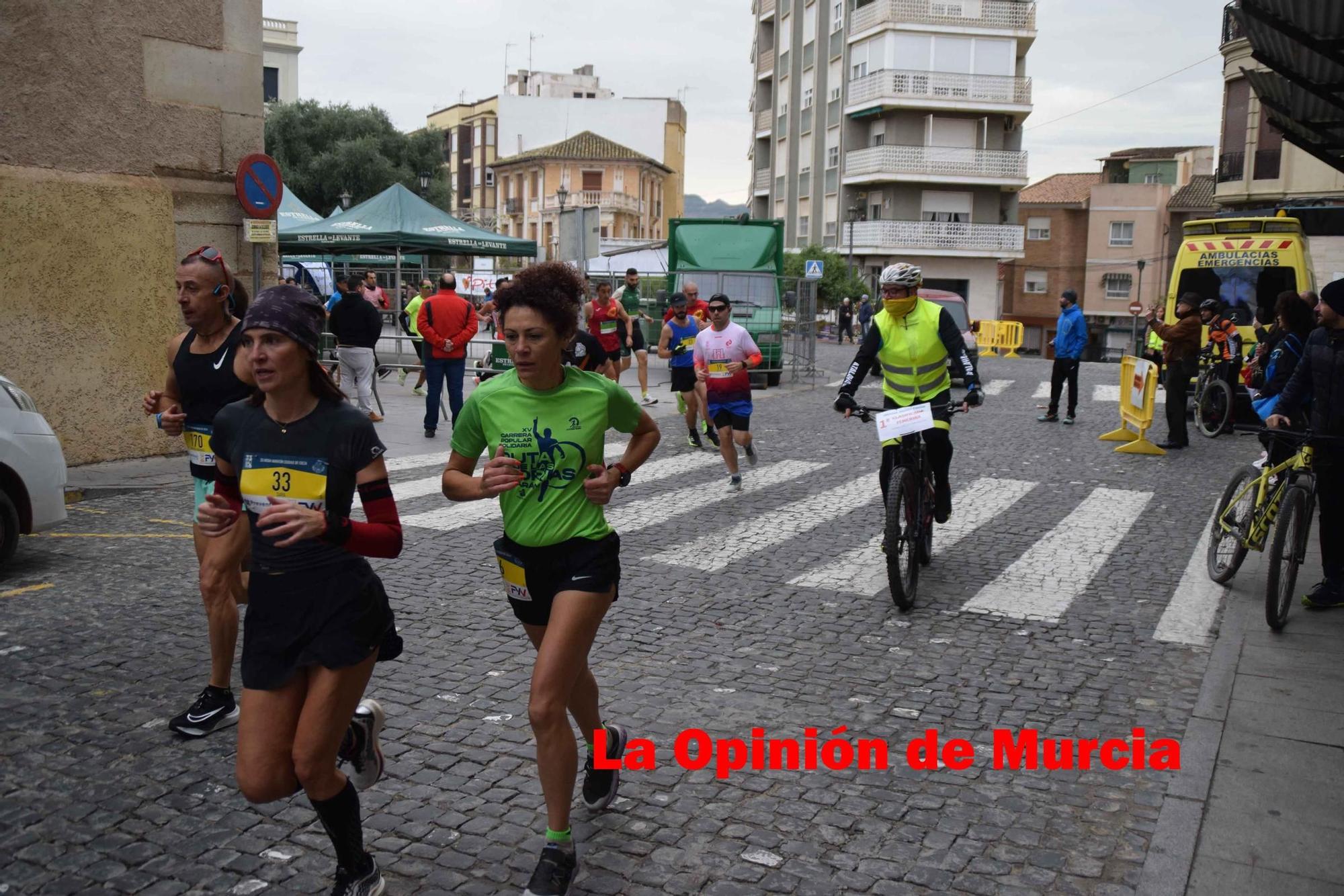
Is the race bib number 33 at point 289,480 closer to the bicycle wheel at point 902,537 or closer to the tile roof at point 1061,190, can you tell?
the bicycle wheel at point 902,537

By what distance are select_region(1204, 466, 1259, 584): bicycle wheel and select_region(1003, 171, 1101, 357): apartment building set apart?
2222 inches

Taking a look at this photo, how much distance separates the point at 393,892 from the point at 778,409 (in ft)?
50.8

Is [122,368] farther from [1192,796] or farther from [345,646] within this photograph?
[1192,796]

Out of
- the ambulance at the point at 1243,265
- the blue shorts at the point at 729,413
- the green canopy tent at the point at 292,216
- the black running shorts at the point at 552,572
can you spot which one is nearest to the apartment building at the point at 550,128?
the green canopy tent at the point at 292,216

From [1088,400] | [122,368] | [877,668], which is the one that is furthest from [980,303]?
[877,668]

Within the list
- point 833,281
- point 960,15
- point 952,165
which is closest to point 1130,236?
point 952,165

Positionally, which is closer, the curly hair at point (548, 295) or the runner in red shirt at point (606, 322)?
the curly hair at point (548, 295)

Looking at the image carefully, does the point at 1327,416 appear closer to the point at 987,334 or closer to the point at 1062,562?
the point at 1062,562

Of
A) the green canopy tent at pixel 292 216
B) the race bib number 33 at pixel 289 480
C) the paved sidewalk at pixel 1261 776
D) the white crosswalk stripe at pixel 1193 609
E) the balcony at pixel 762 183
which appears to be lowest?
the white crosswalk stripe at pixel 1193 609

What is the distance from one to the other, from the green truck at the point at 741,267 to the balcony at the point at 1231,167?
Answer: 55.2 ft

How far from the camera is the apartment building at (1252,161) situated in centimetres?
3162

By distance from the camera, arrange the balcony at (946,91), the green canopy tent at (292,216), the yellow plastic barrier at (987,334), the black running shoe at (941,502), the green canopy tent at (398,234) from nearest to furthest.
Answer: the black running shoe at (941,502) → the green canopy tent at (398,234) → the green canopy tent at (292,216) → the yellow plastic barrier at (987,334) → the balcony at (946,91)

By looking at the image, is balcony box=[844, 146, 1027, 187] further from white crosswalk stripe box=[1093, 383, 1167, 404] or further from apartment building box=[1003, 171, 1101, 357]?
white crosswalk stripe box=[1093, 383, 1167, 404]

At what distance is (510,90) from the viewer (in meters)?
102
